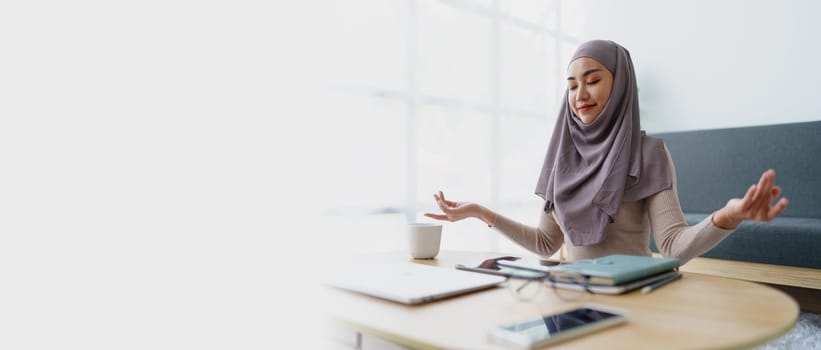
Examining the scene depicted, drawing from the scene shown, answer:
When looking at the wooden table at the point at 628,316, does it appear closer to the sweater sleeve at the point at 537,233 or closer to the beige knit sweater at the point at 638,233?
the beige knit sweater at the point at 638,233

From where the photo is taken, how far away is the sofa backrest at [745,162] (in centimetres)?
289

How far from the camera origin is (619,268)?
0.85 m

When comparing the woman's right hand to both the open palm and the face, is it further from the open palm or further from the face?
the face

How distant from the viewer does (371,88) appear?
253 centimetres

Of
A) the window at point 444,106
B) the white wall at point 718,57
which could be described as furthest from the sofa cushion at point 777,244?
the window at point 444,106

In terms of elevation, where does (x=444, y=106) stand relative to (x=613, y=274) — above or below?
above

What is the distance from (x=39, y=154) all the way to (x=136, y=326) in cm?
28

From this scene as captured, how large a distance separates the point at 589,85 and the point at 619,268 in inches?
26.5

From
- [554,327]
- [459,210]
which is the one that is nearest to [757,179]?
[459,210]

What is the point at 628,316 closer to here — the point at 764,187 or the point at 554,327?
the point at 554,327

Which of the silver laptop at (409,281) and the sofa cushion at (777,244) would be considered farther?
the sofa cushion at (777,244)

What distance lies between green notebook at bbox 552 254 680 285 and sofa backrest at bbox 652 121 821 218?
2543 millimetres

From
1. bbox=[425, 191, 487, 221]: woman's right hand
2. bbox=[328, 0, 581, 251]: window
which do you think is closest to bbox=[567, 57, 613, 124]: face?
bbox=[425, 191, 487, 221]: woman's right hand

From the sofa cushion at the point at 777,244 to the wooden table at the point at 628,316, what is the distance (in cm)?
188
